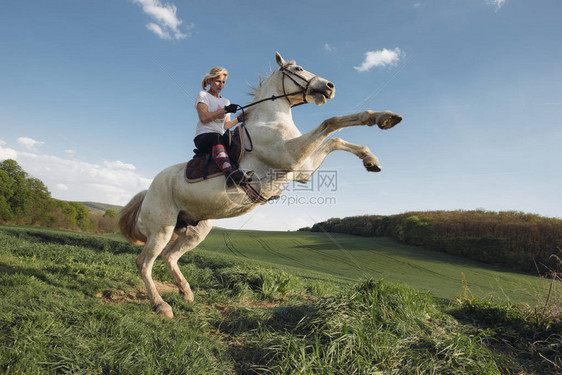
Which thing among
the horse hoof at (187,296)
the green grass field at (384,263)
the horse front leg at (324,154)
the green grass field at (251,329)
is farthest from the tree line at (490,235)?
the horse front leg at (324,154)

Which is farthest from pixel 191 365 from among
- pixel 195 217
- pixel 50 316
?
pixel 195 217

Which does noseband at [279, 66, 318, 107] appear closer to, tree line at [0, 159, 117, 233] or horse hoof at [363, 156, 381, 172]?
horse hoof at [363, 156, 381, 172]

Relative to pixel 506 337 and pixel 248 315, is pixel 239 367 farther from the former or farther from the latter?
pixel 506 337

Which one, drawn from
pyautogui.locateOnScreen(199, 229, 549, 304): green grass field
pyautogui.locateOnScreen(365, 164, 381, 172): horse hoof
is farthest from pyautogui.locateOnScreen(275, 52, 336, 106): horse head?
pyautogui.locateOnScreen(199, 229, 549, 304): green grass field

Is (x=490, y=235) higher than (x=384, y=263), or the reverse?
(x=490, y=235)

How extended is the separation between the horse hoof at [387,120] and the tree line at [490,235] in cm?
1322

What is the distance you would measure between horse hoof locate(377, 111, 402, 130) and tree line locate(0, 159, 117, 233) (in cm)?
2799

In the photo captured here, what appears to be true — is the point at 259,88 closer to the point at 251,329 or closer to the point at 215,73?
the point at 215,73

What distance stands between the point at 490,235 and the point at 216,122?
26.2m

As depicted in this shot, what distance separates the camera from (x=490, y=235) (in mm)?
23094

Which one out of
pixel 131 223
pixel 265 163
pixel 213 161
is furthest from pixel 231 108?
pixel 131 223

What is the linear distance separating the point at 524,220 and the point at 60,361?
1151 inches

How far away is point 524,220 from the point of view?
896 inches

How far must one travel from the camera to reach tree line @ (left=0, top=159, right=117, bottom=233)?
85.4 ft
